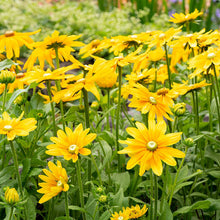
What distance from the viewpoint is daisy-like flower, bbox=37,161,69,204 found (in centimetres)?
67

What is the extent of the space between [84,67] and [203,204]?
516 mm

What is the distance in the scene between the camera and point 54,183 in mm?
723

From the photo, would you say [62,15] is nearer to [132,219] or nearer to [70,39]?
[70,39]

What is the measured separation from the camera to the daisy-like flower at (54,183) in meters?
0.67

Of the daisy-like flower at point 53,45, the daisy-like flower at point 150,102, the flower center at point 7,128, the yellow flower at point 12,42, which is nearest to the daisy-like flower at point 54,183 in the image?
the flower center at point 7,128

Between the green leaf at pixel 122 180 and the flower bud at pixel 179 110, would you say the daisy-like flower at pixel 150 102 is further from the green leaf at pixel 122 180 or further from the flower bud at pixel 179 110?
the green leaf at pixel 122 180

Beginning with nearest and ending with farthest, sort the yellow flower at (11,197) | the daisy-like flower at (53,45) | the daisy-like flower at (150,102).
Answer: the yellow flower at (11,197), the daisy-like flower at (150,102), the daisy-like flower at (53,45)

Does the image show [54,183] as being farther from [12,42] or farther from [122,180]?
[12,42]

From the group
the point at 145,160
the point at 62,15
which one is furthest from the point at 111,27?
the point at 145,160

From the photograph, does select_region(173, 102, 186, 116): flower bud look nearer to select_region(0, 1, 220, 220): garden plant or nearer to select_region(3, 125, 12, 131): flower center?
select_region(0, 1, 220, 220): garden plant

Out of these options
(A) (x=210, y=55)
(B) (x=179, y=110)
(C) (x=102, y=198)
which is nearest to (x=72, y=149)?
(C) (x=102, y=198)

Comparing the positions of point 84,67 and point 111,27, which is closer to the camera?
point 84,67

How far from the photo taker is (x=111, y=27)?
321 centimetres

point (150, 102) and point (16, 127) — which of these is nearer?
point (16, 127)
